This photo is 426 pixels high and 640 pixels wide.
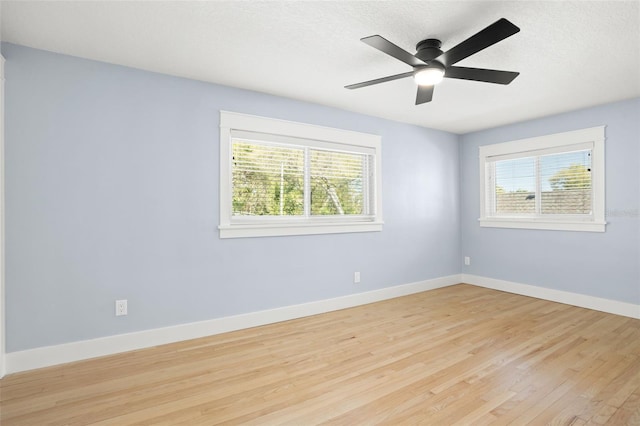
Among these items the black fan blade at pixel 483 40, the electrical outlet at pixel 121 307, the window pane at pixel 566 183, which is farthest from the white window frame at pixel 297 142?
the window pane at pixel 566 183

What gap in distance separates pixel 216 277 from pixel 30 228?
1.50 m

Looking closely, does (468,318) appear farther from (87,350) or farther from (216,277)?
(87,350)

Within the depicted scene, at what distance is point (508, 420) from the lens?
1.87 metres

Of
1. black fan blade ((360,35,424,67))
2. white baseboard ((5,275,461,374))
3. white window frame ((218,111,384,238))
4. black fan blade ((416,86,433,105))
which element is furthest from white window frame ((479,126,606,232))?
black fan blade ((360,35,424,67))

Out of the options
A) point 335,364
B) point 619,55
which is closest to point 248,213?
point 335,364

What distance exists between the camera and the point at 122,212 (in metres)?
2.82

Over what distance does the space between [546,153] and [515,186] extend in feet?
2.03

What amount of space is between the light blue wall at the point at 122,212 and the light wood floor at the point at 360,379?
0.38 metres

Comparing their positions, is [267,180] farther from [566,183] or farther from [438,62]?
[566,183]

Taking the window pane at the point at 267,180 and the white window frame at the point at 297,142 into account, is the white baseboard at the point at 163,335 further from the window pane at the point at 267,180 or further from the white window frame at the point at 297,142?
the window pane at the point at 267,180

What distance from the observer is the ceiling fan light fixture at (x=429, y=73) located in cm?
235

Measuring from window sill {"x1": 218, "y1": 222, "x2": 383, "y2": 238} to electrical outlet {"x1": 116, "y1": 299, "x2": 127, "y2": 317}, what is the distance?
999 mm

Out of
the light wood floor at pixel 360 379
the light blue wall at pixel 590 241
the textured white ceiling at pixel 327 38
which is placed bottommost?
the light wood floor at pixel 360 379

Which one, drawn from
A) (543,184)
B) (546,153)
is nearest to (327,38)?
(546,153)
